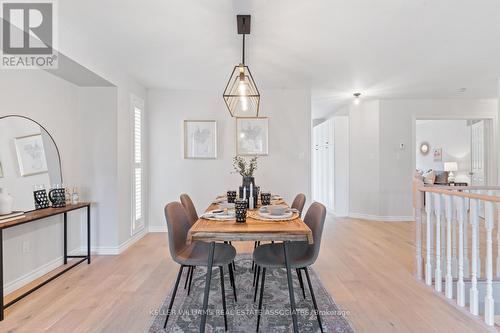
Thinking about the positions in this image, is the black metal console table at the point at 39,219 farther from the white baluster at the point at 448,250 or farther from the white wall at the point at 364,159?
the white wall at the point at 364,159

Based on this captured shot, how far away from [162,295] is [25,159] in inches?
77.4

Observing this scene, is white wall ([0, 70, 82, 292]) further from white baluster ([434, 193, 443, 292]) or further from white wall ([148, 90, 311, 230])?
white baluster ([434, 193, 443, 292])

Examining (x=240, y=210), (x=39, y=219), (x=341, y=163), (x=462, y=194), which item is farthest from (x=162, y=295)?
(x=341, y=163)

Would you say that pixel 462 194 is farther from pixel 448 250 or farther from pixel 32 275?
pixel 32 275

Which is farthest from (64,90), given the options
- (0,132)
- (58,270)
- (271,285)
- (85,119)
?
(271,285)

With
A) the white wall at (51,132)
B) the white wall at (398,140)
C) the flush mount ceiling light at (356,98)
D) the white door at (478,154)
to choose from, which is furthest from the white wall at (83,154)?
the white door at (478,154)

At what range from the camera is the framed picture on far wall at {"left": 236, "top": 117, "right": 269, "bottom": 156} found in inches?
175

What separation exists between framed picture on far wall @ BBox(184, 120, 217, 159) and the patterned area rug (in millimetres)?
2290

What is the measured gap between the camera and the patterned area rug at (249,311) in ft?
6.33

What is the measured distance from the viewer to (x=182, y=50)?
3.00 m

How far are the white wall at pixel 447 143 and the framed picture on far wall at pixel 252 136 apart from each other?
5598mm

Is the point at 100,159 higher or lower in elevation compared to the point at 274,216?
higher

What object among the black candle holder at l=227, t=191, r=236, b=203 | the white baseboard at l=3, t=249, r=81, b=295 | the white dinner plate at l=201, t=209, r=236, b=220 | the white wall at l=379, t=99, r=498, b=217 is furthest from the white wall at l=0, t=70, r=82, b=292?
the white wall at l=379, t=99, r=498, b=217

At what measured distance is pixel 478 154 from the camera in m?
5.83
